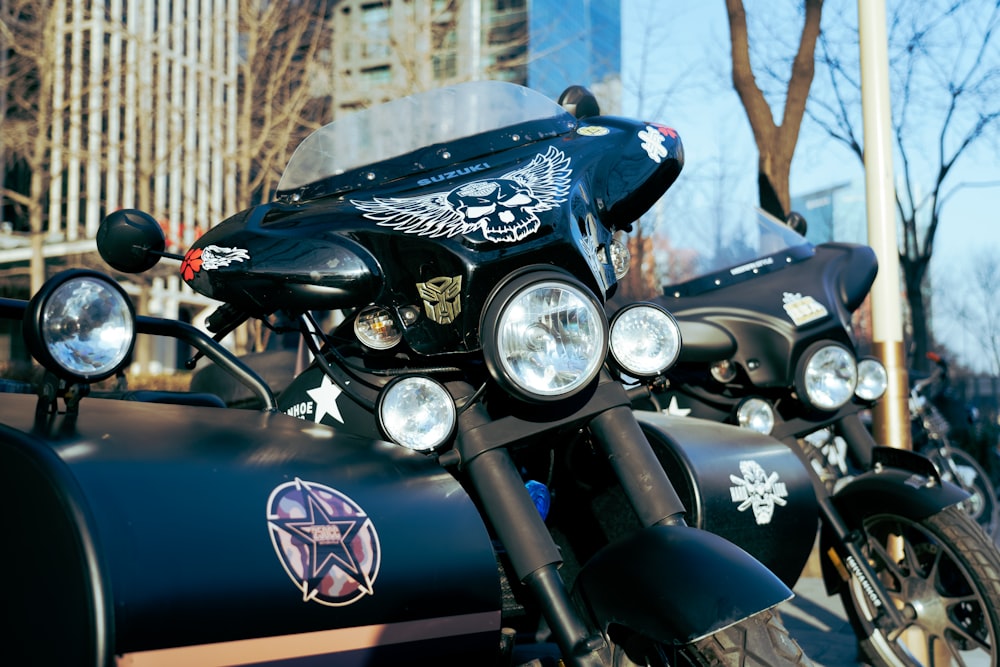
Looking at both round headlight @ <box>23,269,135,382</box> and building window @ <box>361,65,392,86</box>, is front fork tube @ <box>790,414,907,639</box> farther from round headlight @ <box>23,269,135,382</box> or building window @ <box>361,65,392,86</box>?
building window @ <box>361,65,392,86</box>

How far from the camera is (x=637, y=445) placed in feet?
7.33

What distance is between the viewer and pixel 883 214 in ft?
17.2

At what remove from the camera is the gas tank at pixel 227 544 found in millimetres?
1507

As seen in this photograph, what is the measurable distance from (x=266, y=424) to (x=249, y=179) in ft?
40.7

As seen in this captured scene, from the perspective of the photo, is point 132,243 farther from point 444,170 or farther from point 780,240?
point 780,240

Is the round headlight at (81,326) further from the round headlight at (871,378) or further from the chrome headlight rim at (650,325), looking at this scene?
the round headlight at (871,378)

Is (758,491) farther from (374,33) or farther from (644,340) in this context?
(374,33)

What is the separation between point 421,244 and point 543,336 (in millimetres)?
319

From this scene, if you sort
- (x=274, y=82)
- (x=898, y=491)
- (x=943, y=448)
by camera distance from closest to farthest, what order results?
1. (x=898, y=491)
2. (x=943, y=448)
3. (x=274, y=82)

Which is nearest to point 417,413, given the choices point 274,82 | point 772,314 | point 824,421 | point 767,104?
point 772,314

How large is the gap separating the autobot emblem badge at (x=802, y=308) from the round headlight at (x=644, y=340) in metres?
1.68

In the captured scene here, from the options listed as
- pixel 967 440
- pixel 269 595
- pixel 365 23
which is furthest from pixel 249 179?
pixel 269 595

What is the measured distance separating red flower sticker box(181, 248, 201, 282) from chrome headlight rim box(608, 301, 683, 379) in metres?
0.91

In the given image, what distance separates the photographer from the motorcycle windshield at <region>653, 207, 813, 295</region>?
412 centimetres
